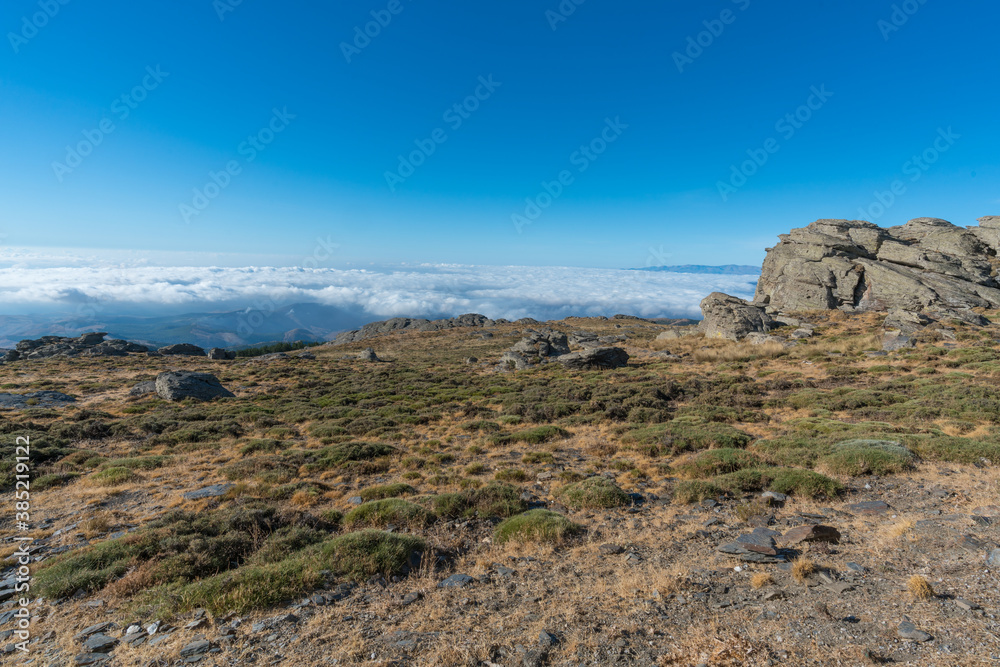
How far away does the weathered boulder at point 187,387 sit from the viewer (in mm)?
31078

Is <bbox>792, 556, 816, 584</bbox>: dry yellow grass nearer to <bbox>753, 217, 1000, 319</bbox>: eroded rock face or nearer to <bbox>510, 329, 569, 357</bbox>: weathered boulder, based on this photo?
<bbox>510, 329, 569, 357</bbox>: weathered boulder

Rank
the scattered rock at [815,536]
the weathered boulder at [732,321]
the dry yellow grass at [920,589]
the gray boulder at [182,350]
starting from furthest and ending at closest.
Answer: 1. the gray boulder at [182,350]
2. the weathered boulder at [732,321]
3. the scattered rock at [815,536]
4. the dry yellow grass at [920,589]

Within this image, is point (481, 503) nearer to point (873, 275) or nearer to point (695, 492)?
point (695, 492)

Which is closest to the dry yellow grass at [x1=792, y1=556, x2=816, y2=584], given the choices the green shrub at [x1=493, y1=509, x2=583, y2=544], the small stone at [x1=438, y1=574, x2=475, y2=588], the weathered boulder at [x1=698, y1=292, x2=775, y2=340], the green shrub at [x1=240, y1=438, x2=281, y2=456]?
the green shrub at [x1=493, y1=509, x2=583, y2=544]

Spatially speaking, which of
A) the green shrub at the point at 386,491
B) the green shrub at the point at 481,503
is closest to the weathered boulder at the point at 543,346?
the green shrub at the point at 386,491

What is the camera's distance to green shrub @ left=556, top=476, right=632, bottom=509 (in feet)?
37.5

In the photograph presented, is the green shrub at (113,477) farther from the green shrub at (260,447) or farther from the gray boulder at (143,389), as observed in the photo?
the gray boulder at (143,389)

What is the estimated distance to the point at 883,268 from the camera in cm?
5081

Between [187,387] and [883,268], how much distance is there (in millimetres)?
77603

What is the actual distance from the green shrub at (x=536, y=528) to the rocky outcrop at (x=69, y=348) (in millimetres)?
76438

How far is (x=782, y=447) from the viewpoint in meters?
14.6

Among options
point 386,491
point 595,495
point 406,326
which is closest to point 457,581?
point 595,495

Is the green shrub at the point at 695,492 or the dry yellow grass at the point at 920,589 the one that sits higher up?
the dry yellow grass at the point at 920,589

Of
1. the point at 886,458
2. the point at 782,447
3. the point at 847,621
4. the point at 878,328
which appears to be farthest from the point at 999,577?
the point at 878,328
